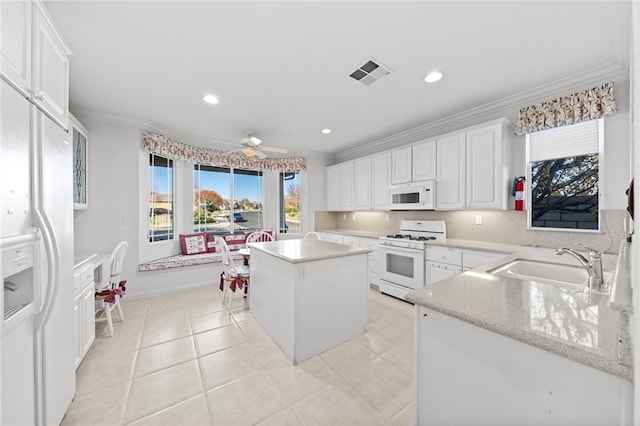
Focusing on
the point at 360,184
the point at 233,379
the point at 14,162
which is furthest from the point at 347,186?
the point at 14,162

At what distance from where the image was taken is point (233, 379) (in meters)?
1.83

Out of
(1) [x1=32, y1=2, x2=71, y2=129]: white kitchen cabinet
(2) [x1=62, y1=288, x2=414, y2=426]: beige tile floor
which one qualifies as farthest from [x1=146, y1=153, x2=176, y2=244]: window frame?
(1) [x1=32, y1=2, x2=71, y2=129]: white kitchen cabinet

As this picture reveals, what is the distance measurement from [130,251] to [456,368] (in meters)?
4.06

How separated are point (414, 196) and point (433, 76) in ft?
5.52

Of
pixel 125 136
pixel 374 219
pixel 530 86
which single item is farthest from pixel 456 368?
pixel 125 136

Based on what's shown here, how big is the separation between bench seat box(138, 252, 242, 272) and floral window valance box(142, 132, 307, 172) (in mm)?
1641

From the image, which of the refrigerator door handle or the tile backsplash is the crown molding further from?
the refrigerator door handle

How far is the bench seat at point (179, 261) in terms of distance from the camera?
352 centimetres

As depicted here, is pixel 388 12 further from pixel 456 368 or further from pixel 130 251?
pixel 130 251

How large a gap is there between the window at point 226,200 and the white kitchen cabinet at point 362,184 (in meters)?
2.06

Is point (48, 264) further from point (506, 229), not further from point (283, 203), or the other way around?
point (283, 203)

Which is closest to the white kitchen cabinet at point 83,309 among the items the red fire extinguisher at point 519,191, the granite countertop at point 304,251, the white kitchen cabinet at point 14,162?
the white kitchen cabinet at point 14,162

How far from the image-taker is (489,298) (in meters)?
1.04

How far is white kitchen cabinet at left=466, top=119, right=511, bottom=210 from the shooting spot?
2787 millimetres
